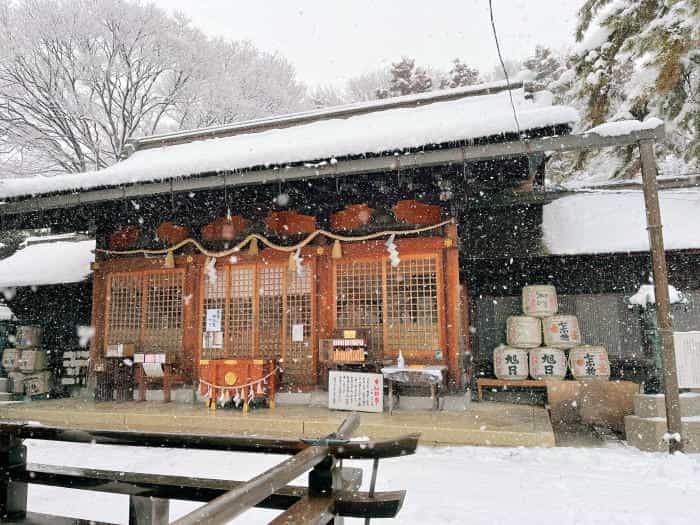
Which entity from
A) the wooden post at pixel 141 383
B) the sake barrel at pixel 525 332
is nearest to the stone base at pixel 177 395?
the wooden post at pixel 141 383

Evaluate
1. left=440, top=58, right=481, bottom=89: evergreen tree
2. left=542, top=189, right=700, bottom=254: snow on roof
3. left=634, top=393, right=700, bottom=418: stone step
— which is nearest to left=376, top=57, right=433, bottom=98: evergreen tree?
left=440, top=58, right=481, bottom=89: evergreen tree

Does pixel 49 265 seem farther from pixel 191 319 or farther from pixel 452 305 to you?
pixel 452 305

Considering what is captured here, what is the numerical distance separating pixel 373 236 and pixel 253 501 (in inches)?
286

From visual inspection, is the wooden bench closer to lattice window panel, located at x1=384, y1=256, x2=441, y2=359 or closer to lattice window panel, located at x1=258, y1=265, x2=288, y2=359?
lattice window panel, located at x1=384, y1=256, x2=441, y2=359

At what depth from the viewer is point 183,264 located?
1002 centimetres

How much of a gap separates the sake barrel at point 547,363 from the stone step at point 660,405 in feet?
8.66

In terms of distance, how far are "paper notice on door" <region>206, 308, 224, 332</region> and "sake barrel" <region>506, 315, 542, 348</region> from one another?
565cm

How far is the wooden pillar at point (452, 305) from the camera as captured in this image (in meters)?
8.36

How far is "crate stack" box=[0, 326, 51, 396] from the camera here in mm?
11507

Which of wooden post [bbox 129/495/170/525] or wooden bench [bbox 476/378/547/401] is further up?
wooden post [bbox 129/495/170/525]

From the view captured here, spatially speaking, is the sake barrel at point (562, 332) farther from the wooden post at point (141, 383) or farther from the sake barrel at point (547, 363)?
the wooden post at point (141, 383)

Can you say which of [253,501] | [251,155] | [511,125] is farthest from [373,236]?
[253,501]

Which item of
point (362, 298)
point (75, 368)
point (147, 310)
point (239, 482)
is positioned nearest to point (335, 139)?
point (362, 298)

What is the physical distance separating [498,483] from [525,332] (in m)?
4.76
